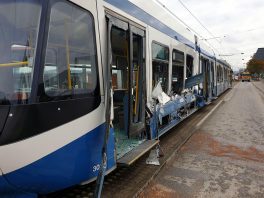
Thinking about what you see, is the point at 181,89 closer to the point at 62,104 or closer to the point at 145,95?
the point at 145,95

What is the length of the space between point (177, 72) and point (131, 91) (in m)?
4.04

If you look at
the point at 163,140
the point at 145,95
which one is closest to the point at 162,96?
the point at 145,95

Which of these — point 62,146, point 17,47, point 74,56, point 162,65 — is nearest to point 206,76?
point 162,65

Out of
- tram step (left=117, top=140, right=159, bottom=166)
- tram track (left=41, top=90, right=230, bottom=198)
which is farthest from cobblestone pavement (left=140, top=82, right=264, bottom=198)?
tram step (left=117, top=140, right=159, bottom=166)

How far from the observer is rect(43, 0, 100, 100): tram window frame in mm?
3723

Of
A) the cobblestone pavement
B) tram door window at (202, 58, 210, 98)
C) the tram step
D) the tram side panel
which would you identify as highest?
tram door window at (202, 58, 210, 98)

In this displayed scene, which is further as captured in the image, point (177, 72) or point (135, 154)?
point (177, 72)

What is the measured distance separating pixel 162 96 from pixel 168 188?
7.79ft

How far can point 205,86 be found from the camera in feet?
48.5

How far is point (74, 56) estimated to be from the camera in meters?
4.08

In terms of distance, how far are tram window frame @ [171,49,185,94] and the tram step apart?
114 inches

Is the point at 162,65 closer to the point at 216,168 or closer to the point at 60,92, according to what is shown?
the point at 216,168

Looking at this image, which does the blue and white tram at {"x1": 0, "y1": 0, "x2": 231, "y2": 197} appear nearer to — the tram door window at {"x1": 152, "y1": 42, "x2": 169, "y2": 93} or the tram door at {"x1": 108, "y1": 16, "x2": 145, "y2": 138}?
the tram door at {"x1": 108, "y1": 16, "x2": 145, "y2": 138}

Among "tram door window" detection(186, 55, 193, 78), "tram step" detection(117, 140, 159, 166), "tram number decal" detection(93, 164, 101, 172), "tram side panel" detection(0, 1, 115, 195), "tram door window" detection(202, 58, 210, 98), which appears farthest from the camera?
Result: "tram door window" detection(202, 58, 210, 98)
